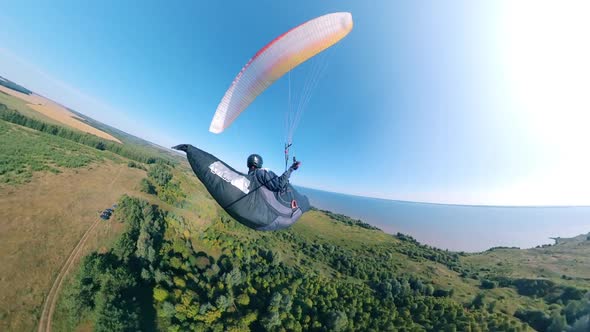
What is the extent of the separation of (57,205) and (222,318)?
1057 inches

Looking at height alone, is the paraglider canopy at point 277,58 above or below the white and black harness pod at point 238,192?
above

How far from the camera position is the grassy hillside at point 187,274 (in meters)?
16.6

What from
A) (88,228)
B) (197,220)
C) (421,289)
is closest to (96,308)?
(88,228)

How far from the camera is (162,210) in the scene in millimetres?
34156

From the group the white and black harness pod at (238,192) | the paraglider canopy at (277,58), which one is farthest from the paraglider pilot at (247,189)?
the paraglider canopy at (277,58)

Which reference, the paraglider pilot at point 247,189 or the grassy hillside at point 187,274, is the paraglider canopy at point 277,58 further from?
the grassy hillside at point 187,274

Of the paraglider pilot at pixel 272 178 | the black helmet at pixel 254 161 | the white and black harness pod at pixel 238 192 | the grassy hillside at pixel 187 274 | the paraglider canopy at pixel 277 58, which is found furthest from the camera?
the grassy hillside at pixel 187 274

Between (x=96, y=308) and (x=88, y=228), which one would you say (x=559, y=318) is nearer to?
(x=96, y=308)

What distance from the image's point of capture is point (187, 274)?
67.3 feet

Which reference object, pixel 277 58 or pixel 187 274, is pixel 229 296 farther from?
pixel 277 58

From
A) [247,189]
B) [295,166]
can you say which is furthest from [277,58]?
[247,189]

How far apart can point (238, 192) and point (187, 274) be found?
2084cm

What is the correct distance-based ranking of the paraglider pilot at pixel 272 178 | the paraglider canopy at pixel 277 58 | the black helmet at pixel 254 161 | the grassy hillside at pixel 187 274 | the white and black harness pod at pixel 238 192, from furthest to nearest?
the grassy hillside at pixel 187 274, the paraglider canopy at pixel 277 58, the black helmet at pixel 254 161, the paraglider pilot at pixel 272 178, the white and black harness pod at pixel 238 192

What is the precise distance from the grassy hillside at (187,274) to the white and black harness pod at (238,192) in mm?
16152
